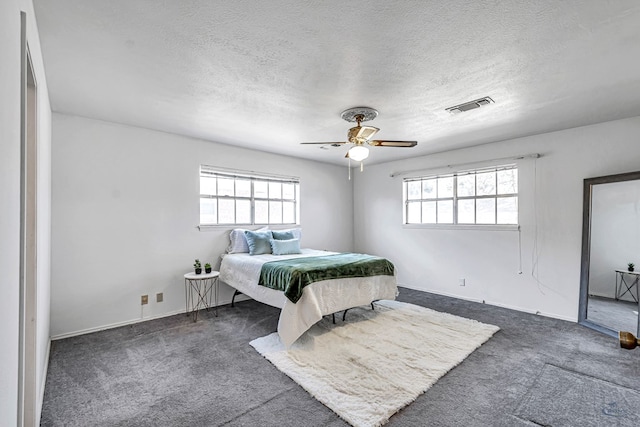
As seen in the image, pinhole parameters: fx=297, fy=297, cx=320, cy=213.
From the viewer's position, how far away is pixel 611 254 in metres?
3.30

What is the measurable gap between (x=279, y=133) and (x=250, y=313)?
2.40m

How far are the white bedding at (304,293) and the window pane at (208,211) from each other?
0.61 meters

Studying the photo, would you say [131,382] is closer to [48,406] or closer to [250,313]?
[48,406]

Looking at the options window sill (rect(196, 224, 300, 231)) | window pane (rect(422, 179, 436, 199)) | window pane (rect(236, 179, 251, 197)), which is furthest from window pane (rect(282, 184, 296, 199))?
window pane (rect(422, 179, 436, 199))

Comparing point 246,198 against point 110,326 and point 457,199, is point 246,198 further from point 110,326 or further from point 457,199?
point 457,199

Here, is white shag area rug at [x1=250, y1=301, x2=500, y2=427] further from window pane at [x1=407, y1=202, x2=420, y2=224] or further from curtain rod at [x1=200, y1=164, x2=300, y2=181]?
curtain rod at [x1=200, y1=164, x2=300, y2=181]

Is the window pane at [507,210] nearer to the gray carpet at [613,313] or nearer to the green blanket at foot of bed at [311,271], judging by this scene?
the gray carpet at [613,313]

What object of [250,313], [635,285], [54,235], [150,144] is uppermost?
[150,144]

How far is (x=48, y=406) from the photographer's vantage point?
2.01 metres

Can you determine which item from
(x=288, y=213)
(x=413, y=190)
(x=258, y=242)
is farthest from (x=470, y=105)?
(x=288, y=213)

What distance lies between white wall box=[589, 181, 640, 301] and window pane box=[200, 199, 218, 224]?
15.8 feet

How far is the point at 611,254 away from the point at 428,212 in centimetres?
236

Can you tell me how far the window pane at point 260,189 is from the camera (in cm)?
488

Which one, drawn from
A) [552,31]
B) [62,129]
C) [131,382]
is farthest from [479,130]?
[62,129]
